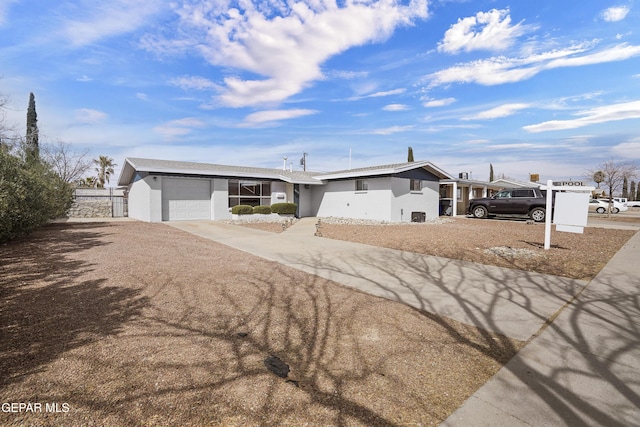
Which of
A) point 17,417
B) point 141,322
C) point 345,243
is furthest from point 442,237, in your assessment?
point 17,417

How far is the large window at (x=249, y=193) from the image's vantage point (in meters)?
19.4

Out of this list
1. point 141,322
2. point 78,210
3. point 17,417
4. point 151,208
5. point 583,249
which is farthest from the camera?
point 78,210

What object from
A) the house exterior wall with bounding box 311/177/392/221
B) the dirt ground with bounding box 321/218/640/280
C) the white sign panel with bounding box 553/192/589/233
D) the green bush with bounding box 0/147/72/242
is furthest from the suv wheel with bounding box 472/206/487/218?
the green bush with bounding box 0/147/72/242

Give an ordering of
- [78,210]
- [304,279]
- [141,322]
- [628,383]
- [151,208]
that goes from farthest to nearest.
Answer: [78,210]
[151,208]
[304,279]
[141,322]
[628,383]

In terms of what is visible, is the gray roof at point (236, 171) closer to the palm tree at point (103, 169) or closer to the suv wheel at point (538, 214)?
the suv wheel at point (538, 214)

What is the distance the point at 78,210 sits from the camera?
2277 cm

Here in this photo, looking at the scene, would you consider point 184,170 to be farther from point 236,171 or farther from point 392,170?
point 392,170

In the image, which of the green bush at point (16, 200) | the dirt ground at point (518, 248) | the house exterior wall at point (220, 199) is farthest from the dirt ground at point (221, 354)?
the house exterior wall at point (220, 199)

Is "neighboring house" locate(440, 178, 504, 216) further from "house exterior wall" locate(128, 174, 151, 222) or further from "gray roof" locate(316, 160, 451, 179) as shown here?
"house exterior wall" locate(128, 174, 151, 222)

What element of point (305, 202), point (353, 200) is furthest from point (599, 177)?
point (305, 202)

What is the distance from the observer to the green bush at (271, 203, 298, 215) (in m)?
19.2

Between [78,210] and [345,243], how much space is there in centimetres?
2215

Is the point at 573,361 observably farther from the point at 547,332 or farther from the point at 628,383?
the point at 547,332

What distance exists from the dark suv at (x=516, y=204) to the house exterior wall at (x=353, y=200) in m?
7.09
